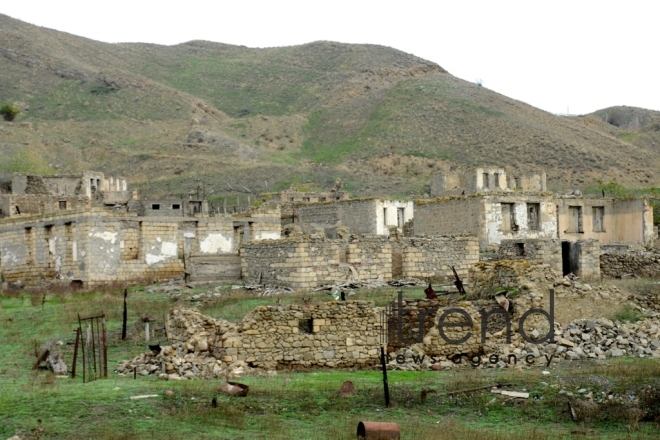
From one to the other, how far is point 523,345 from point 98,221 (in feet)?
53.8

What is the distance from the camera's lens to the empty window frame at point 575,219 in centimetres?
3909

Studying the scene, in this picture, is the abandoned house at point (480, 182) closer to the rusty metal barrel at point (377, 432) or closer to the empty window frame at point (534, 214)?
the empty window frame at point (534, 214)

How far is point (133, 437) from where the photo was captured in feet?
36.1

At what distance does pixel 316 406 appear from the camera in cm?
1312

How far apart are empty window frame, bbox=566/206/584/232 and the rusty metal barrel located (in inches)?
1147

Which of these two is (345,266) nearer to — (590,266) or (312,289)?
(312,289)

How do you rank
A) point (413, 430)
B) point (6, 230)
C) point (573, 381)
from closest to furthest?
point (413, 430) → point (573, 381) → point (6, 230)

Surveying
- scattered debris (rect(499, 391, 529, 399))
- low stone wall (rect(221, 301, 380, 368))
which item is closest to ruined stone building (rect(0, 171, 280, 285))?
low stone wall (rect(221, 301, 380, 368))

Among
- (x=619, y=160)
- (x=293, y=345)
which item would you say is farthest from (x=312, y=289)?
(x=619, y=160)

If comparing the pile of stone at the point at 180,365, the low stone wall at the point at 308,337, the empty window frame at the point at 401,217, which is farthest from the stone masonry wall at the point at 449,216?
the pile of stone at the point at 180,365

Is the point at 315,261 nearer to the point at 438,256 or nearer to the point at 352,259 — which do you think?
the point at 352,259

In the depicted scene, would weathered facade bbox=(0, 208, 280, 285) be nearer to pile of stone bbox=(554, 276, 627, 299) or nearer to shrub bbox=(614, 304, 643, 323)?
pile of stone bbox=(554, 276, 627, 299)

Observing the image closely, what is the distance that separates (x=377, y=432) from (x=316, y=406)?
1863mm

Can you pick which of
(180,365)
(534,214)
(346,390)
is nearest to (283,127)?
(534,214)
